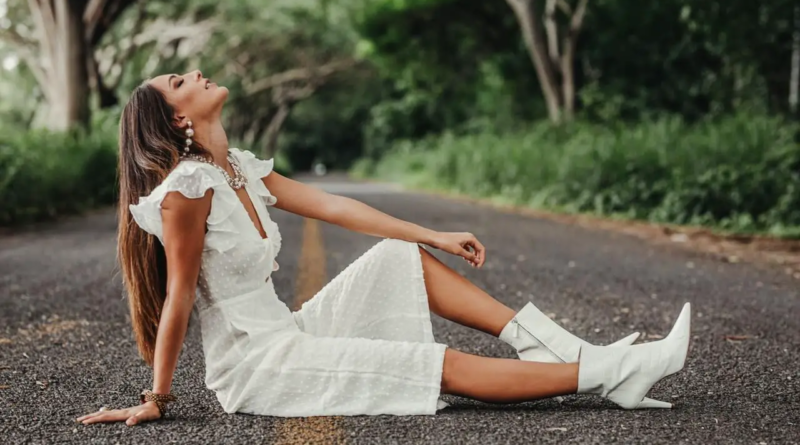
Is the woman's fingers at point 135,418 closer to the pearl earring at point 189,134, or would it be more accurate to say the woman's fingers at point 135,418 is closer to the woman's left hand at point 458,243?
the pearl earring at point 189,134

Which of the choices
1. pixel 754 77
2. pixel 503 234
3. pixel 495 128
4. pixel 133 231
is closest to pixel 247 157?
Result: pixel 133 231

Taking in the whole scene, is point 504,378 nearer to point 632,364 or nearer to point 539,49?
point 632,364

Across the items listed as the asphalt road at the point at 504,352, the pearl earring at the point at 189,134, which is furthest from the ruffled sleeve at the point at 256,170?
the asphalt road at the point at 504,352

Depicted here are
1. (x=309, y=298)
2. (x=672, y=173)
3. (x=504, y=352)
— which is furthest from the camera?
(x=672, y=173)

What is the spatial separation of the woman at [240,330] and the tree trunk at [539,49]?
56.9 ft

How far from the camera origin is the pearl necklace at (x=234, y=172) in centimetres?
315

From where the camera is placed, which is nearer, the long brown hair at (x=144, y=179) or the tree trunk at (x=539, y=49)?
the long brown hair at (x=144, y=179)

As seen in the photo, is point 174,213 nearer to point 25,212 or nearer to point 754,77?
point 25,212

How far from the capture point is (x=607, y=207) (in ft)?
49.3

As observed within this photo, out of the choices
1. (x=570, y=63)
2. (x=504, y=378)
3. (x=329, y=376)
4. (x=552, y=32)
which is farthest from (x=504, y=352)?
(x=552, y=32)

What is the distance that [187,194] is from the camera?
2982 millimetres

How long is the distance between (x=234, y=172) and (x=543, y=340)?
1.30m

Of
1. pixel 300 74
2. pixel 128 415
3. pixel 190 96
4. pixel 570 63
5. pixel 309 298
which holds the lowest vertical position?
pixel 300 74

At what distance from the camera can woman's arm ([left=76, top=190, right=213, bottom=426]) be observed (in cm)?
299
